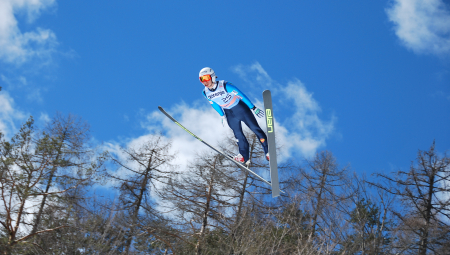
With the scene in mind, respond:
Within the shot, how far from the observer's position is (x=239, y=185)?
642 inches

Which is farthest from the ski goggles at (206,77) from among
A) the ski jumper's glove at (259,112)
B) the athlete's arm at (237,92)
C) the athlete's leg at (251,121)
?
the ski jumper's glove at (259,112)

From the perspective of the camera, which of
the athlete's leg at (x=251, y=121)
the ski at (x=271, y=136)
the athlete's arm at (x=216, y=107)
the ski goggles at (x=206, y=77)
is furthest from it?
the athlete's arm at (x=216, y=107)

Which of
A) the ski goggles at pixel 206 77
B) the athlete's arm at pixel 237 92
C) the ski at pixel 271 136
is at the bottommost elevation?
the ski at pixel 271 136

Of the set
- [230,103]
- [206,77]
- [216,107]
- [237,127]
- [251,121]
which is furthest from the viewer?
[237,127]

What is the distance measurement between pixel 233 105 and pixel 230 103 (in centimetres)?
8

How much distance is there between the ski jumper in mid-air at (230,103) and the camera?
24.0ft

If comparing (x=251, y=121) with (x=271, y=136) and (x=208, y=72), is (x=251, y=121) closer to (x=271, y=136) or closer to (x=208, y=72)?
(x=271, y=136)

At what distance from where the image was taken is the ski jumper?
7324 millimetres

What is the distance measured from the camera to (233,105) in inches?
295

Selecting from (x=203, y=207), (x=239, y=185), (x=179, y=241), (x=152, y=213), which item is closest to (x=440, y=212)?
(x=239, y=185)

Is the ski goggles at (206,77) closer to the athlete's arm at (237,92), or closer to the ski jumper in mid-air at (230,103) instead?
the ski jumper in mid-air at (230,103)

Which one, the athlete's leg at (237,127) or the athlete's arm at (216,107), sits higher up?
the athlete's arm at (216,107)

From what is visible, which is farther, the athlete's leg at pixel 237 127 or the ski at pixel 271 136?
the athlete's leg at pixel 237 127

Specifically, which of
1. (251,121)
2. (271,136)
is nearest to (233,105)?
(251,121)
